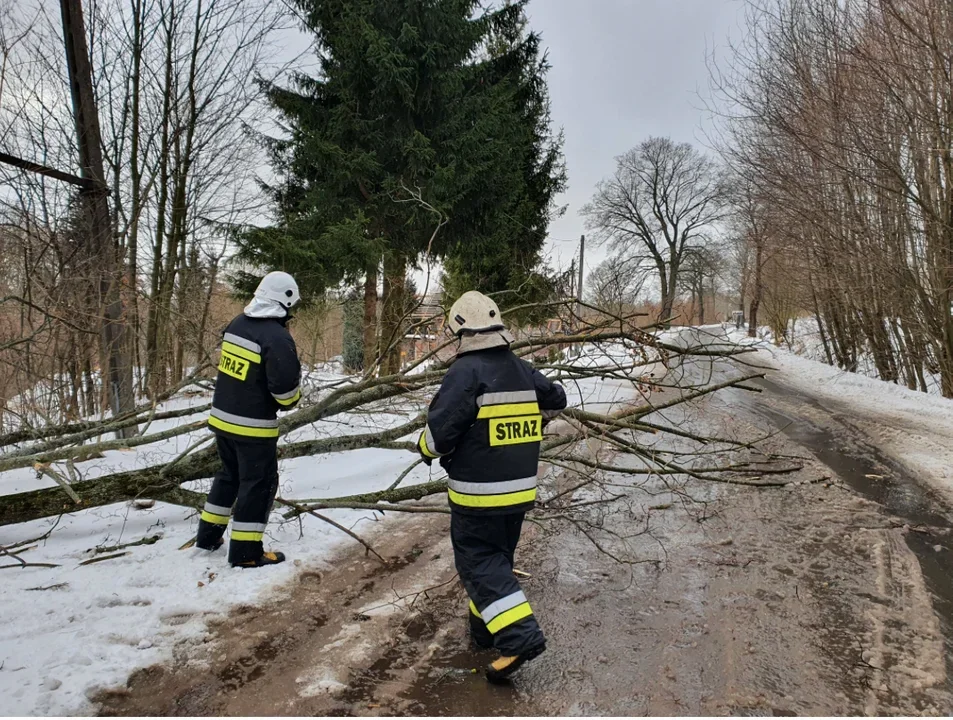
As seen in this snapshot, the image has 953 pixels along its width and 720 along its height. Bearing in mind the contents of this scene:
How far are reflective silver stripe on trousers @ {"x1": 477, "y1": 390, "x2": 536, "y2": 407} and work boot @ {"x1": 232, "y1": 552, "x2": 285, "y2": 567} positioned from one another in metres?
1.97

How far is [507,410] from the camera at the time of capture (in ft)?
9.14

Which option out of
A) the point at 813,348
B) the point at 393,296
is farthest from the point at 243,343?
the point at 813,348

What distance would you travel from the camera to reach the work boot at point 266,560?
3.65m

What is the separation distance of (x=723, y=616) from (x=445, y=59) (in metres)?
11.3

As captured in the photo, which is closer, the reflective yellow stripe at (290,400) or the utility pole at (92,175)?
the reflective yellow stripe at (290,400)

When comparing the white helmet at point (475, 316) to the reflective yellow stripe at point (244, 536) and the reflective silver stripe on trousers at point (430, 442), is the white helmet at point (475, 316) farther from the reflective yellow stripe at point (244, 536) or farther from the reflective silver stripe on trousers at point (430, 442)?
the reflective yellow stripe at point (244, 536)

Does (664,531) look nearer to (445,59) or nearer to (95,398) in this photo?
(95,398)

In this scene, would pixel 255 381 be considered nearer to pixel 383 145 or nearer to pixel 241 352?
pixel 241 352

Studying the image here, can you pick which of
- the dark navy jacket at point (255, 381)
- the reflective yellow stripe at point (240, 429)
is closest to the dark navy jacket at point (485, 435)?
the dark navy jacket at point (255, 381)

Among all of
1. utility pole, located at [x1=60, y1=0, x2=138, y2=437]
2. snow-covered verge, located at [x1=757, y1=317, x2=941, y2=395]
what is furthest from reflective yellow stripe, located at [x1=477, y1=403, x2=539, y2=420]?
snow-covered verge, located at [x1=757, y1=317, x2=941, y2=395]

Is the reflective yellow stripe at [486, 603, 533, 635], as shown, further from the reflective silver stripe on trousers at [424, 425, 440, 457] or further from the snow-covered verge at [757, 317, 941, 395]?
the snow-covered verge at [757, 317, 941, 395]

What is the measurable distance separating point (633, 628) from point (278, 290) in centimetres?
294

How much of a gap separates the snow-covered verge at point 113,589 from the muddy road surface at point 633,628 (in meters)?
0.15

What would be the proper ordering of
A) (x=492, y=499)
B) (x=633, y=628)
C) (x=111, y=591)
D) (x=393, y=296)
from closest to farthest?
(x=492, y=499) < (x=633, y=628) < (x=111, y=591) < (x=393, y=296)
